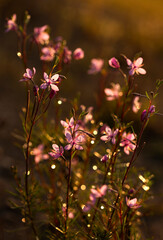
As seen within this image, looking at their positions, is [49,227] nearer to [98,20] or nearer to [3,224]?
[3,224]

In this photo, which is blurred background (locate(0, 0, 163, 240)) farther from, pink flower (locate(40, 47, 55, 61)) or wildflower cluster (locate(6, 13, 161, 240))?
pink flower (locate(40, 47, 55, 61))

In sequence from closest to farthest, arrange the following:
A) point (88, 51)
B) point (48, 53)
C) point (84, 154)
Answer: point (48, 53) → point (84, 154) → point (88, 51)

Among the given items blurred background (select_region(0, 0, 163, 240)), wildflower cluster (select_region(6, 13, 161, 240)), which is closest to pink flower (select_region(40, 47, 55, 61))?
wildflower cluster (select_region(6, 13, 161, 240))

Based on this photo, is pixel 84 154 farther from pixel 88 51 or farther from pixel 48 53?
pixel 88 51

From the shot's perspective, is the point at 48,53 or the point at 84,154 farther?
the point at 84,154

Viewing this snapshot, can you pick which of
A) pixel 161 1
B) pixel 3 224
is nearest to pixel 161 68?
pixel 3 224

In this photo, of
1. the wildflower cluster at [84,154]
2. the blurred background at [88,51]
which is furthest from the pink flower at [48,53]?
the blurred background at [88,51]

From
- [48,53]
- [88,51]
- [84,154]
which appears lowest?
[84,154]

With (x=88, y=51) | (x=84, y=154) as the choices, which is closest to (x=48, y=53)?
(x=84, y=154)
